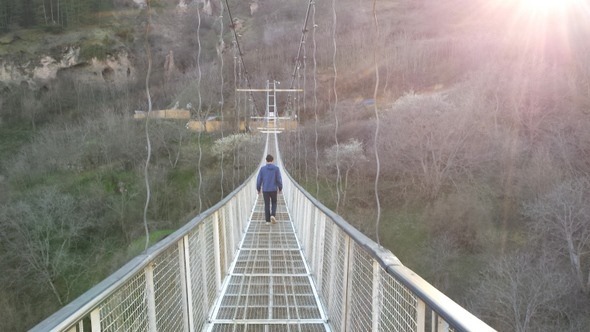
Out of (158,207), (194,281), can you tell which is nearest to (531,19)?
(158,207)

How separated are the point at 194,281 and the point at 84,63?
2067 inches

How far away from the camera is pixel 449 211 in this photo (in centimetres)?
1989

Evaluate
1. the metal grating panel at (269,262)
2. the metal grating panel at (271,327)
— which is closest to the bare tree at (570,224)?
the metal grating panel at (269,262)

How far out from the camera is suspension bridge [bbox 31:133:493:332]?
1.12 meters

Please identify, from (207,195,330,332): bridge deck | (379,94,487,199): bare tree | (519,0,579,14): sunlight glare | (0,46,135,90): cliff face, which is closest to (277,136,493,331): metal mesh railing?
(207,195,330,332): bridge deck

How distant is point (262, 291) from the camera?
328 cm

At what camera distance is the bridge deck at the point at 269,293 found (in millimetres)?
2576

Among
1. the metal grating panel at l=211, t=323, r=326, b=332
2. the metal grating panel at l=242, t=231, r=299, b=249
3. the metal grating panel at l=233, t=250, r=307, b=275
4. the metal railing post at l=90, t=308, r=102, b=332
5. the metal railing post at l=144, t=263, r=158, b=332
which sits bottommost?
the metal grating panel at l=242, t=231, r=299, b=249

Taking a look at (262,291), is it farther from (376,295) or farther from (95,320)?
(95,320)

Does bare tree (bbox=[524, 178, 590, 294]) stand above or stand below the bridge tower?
below

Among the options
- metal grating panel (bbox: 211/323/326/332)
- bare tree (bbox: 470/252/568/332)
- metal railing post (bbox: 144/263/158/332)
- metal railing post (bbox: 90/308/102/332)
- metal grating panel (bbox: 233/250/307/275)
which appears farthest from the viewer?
bare tree (bbox: 470/252/568/332)

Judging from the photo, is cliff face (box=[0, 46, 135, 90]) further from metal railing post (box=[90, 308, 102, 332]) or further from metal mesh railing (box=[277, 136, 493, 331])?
metal railing post (box=[90, 308, 102, 332])

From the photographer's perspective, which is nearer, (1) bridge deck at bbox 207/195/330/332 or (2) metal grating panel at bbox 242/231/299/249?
(1) bridge deck at bbox 207/195/330/332

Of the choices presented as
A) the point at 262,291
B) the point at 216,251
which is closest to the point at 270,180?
the point at 262,291
